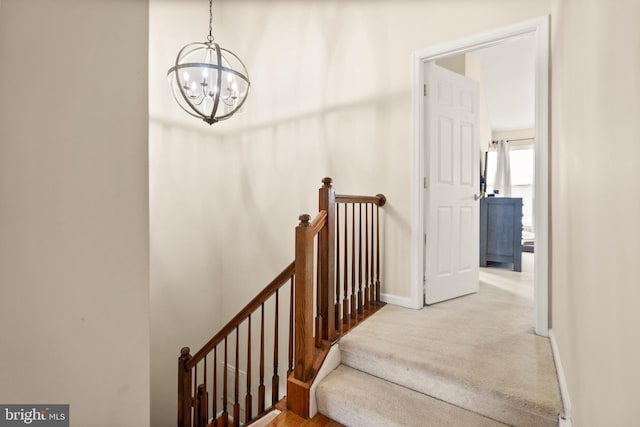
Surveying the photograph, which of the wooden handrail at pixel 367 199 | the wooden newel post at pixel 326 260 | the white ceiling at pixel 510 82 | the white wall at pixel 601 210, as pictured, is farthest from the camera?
the white ceiling at pixel 510 82

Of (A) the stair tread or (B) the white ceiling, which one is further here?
(B) the white ceiling

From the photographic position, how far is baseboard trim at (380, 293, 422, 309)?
2.61 m

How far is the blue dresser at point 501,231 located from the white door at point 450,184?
1398 mm

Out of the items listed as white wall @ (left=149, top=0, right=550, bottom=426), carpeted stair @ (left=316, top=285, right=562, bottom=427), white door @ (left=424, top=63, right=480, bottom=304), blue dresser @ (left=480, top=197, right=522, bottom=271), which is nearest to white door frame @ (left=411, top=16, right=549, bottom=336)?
white wall @ (left=149, top=0, right=550, bottom=426)

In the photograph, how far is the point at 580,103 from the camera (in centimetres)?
118

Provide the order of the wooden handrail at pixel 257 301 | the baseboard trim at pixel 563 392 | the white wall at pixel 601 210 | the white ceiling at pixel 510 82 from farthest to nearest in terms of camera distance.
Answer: the white ceiling at pixel 510 82
the wooden handrail at pixel 257 301
the baseboard trim at pixel 563 392
the white wall at pixel 601 210

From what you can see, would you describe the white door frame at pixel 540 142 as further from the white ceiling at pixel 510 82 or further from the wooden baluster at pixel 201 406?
the wooden baluster at pixel 201 406

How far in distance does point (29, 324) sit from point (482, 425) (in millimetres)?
1821

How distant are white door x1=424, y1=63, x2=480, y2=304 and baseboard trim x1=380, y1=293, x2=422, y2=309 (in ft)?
0.48

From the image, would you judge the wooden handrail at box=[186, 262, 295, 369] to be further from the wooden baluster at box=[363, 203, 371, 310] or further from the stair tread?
the wooden baluster at box=[363, 203, 371, 310]

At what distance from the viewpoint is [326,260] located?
2049 millimetres

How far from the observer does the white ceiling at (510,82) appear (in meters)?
4.30

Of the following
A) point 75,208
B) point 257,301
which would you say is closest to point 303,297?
point 257,301

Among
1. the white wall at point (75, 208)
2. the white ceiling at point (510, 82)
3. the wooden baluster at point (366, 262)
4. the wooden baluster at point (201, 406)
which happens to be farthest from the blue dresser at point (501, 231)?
the white wall at point (75, 208)
